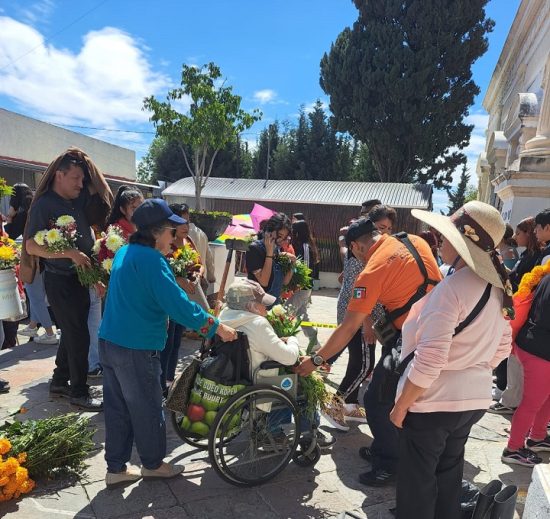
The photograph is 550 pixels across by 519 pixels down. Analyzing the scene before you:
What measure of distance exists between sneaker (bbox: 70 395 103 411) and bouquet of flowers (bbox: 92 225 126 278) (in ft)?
3.60

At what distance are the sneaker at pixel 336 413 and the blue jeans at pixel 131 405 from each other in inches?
45.2

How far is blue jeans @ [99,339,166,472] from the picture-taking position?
257cm

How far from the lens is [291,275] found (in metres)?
4.86

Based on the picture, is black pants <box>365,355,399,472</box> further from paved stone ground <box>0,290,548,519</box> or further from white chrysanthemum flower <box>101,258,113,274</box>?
white chrysanthemum flower <box>101,258,113,274</box>

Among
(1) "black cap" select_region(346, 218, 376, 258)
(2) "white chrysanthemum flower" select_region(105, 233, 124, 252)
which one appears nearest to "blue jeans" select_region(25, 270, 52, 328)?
(2) "white chrysanthemum flower" select_region(105, 233, 124, 252)

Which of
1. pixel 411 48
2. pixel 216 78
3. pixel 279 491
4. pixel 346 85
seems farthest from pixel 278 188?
pixel 279 491

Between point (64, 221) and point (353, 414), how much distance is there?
301 centimetres

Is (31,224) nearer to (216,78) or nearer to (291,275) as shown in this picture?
(291,275)

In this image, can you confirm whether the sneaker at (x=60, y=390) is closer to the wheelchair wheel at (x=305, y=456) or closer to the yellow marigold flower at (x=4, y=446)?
the yellow marigold flower at (x=4, y=446)

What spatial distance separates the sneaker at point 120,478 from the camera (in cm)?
271

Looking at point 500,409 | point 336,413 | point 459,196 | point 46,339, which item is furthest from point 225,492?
point 459,196

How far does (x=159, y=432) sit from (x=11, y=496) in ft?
2.90

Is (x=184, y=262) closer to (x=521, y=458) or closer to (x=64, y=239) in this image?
(x=64, y=239)

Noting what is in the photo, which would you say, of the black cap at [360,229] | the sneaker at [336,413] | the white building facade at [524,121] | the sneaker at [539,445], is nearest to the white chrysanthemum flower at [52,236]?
the black cap at [360,229]
